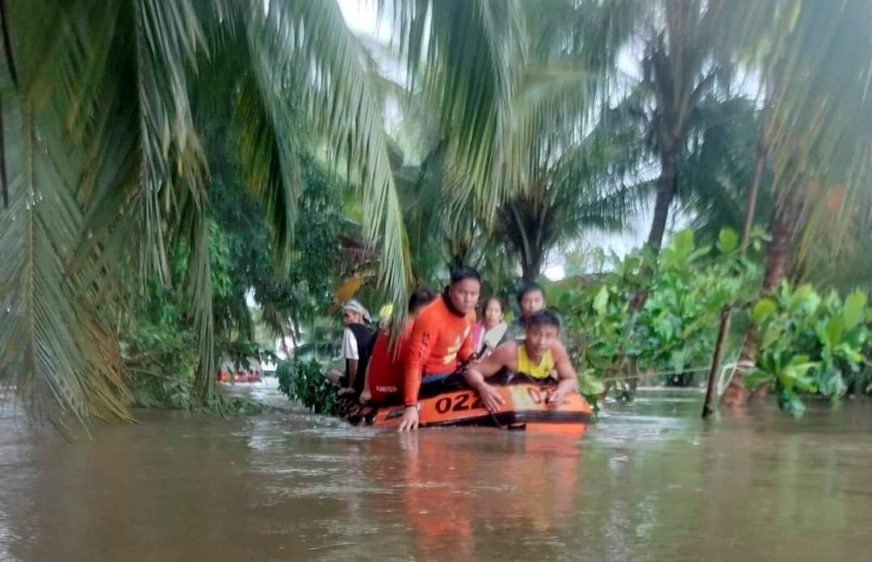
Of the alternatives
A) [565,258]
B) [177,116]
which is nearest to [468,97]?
[177,116]

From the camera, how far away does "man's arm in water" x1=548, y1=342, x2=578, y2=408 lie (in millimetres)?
8414

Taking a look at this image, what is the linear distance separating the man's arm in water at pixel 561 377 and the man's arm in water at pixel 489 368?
0.34 meters

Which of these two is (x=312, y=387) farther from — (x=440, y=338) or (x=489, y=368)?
(x=489, y=368)

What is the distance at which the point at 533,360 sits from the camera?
8.73 m

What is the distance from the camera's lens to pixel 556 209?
736 inches

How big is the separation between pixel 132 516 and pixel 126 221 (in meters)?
1.51

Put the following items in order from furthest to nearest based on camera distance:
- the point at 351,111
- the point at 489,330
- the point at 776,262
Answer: the point at 776,262 → the point at 489,330 → the point at 351,111

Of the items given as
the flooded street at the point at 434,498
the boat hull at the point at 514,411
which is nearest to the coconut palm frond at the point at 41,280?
the flooded street at the point at 434,498

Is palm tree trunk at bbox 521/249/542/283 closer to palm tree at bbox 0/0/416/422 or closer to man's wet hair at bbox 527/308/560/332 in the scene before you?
man's wet hair at bbox 527/308/560/332

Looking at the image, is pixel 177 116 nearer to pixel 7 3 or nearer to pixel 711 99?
pixel 7 3

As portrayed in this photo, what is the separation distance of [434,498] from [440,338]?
460 centimetres

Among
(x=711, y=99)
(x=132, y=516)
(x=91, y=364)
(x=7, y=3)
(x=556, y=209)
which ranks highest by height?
(x=711, y=99)

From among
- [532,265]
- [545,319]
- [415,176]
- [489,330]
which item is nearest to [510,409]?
[545,319]

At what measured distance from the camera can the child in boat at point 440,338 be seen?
866 cm
